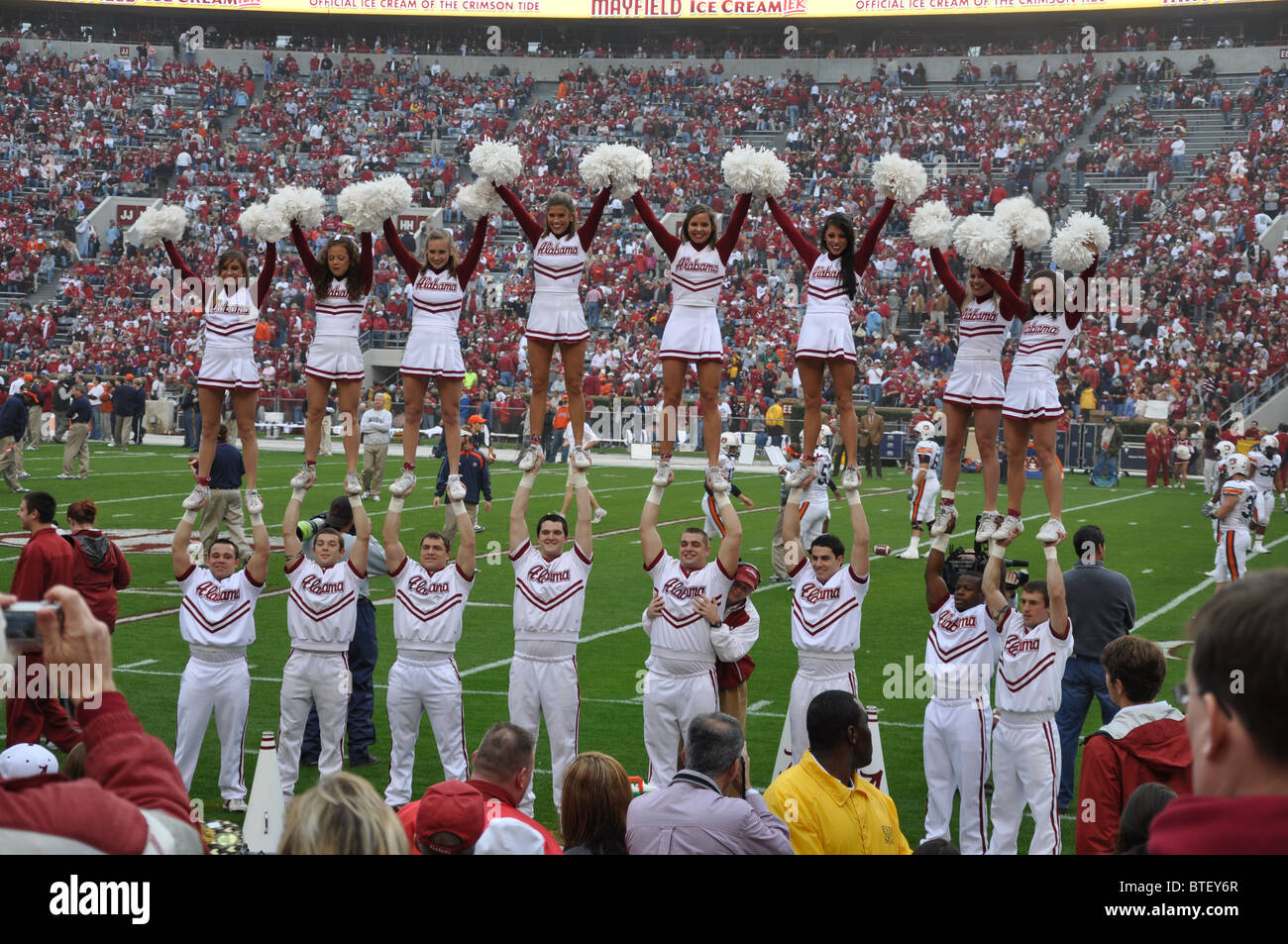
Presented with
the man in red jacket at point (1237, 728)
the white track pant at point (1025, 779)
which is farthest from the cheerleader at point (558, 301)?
the man in red jacket at point (1237, 728)

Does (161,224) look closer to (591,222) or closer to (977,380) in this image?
(591,222)

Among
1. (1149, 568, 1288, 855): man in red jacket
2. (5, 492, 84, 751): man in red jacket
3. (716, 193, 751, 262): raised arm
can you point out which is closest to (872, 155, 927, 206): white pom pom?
(716, 193, 751, 262): raised arm

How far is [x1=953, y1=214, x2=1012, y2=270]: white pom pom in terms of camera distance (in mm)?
8312

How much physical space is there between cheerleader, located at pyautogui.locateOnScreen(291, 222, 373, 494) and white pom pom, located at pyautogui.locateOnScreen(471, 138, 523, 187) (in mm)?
956

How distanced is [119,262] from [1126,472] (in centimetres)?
3096

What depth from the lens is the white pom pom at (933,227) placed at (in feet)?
27.8

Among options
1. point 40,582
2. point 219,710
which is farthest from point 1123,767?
point 40,582

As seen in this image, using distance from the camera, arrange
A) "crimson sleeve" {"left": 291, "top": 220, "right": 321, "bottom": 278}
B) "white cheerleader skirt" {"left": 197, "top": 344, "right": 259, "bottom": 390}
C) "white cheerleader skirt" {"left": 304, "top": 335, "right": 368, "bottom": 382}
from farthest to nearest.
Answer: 1. "white cheerleader skirt" {"left": 197, "top": 344, "right": 259, "bottom": 390}
2. "white cheerleader skirt" {"left": 304, "top": 335, "right": 368, "bottom": 382}
3. "crimson sleeve" {"left": 291, "top": 220, "right": 321, "bottom": 278}

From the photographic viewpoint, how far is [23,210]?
4538cm

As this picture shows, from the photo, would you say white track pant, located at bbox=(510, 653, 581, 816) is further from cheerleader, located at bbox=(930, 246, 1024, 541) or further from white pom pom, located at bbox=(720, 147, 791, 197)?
white pom pom, located at bbox=(720, 147, 791, 197)

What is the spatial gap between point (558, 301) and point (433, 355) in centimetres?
99

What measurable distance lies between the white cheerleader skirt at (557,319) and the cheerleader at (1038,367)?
2.94 metres

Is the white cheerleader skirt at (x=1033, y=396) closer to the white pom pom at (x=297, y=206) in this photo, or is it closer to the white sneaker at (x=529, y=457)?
the white sneaker at (x=529, y=457)
